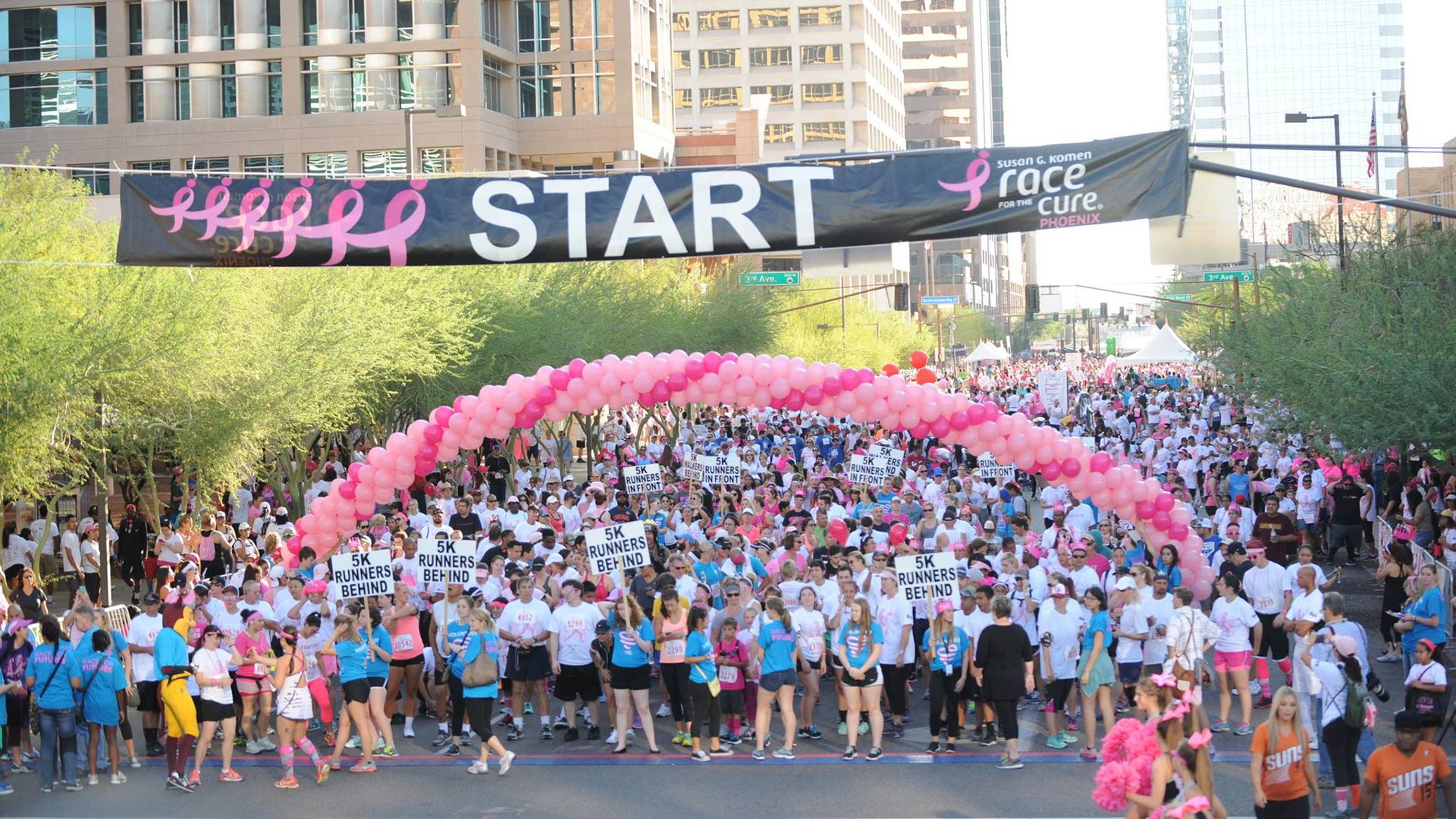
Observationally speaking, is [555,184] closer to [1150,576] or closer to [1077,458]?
[1150,576]

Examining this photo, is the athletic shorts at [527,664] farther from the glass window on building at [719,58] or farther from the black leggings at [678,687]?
the glass window on building at [719,58]

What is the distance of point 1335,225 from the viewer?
42812 mm

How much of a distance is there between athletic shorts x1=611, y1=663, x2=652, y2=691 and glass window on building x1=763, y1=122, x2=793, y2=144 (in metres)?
108

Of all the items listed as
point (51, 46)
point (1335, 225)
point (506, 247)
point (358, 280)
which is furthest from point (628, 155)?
point (506, 247)

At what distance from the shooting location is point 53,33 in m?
61.9

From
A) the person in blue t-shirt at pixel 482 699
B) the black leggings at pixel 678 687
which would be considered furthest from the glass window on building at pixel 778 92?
the person in blue t-shirt at pixel 482 699

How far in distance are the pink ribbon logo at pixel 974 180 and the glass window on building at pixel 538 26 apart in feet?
197

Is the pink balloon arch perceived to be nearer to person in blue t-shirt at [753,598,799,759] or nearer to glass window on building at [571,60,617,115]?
person in blue t-shirt at [753,598,799,759]

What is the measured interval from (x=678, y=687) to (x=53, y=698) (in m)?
5.04

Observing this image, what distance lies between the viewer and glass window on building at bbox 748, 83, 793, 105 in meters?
120

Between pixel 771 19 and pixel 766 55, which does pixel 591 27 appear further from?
pixel 771 19

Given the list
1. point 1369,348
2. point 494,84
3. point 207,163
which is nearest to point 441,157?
point 494,84

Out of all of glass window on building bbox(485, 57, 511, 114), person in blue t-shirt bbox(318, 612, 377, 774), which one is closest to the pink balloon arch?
person in blue t-shirt bbox(318, 612, 377, 774)

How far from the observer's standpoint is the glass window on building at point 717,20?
119625 mm
